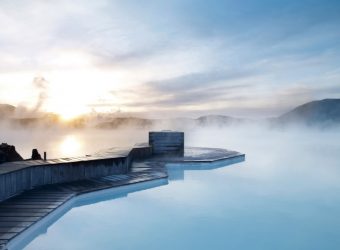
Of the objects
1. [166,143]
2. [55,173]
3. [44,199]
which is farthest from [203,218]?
[166,143]

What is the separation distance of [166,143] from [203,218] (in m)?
8.89

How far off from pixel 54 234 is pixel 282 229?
15.3 feet

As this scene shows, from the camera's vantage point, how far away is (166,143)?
1530 centimetres

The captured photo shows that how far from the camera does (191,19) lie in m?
12.2

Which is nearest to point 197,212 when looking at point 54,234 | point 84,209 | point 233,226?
point 233,226

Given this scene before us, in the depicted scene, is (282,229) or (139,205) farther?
(139,205)

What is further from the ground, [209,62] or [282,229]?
[209,62]

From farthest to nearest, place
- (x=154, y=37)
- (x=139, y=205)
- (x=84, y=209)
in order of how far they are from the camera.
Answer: (x=154, y=37)
(x=139, y=205)
(x=84, y=209)

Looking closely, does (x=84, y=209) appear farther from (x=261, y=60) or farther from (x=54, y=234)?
(x=261, y=60)

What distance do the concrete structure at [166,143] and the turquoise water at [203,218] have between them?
15.8 ft

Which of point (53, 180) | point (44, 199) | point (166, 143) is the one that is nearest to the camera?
point (44, 199)

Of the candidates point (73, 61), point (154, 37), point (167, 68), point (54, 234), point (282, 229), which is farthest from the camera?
point (167, 68)

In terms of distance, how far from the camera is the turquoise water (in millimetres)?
5234

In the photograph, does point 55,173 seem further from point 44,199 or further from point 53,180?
point 44,199
